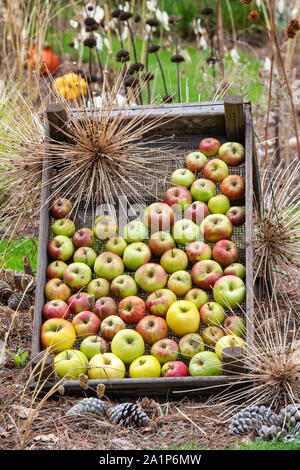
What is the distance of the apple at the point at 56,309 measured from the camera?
3.02 metres

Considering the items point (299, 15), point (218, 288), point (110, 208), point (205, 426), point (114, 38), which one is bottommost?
point (205, 426)

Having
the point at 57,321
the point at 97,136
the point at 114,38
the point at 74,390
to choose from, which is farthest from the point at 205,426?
the point at 114,38

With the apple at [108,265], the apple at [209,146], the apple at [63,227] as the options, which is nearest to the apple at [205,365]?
the apple at [108,265]

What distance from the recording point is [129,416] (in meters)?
2.66

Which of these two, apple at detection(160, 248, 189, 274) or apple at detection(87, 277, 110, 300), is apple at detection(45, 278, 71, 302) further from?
apple at detection(160, 248, 189, 274)

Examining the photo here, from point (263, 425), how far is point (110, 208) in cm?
126

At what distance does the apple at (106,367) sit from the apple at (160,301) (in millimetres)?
277

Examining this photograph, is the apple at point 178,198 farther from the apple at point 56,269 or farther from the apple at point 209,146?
the apple at point 56,269

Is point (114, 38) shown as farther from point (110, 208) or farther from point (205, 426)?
point (205, 426)

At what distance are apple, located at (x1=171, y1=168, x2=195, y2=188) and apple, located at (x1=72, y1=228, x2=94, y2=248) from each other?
1.58 feet

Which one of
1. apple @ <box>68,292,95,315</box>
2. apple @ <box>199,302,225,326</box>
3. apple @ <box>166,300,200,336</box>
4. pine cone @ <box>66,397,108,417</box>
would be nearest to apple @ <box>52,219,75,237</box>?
apple @ <box>68,292,95,315</box>

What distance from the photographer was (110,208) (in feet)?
10.7

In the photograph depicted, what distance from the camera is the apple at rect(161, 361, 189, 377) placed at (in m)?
2.81

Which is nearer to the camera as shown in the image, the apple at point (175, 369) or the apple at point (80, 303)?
the apple at point (175, 369)
